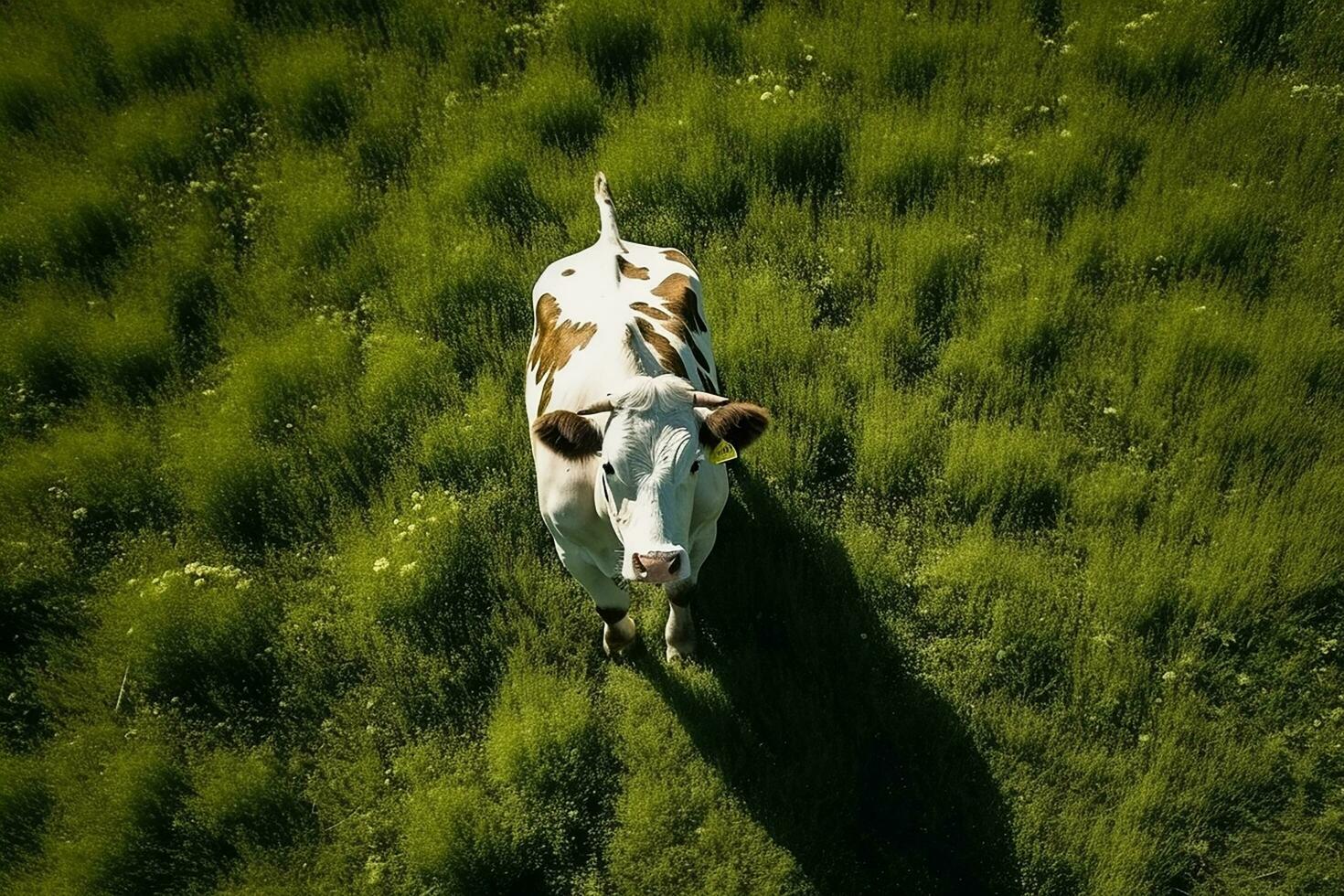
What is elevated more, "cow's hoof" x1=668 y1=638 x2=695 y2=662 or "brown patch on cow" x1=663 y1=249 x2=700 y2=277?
"brown patch on cow" x1=663 y1=249 x2=700 y2=277

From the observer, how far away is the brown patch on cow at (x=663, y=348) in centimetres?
444

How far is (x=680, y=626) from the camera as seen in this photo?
4.67 meters

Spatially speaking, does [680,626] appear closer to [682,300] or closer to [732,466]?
[732,466]

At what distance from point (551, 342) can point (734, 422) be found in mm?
1602

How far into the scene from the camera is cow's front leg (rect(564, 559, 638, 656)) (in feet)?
14.5

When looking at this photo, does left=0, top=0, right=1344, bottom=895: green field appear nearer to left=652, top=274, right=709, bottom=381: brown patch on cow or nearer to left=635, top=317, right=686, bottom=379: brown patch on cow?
left=652, top=274, right=709, bottom=381: brown patch on cow

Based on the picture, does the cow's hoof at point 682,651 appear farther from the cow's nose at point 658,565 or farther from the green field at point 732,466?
the cow's nose at point 658,565

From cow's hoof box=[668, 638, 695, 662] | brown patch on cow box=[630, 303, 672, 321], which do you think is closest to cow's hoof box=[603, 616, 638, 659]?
cow's hoof box=[668, 638, 695, 662]

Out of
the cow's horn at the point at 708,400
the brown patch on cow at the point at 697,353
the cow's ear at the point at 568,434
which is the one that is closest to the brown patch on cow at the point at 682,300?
the brown patch on cow at the point at 697,353

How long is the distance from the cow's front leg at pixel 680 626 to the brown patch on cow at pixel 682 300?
4.98ft

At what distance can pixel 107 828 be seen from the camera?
4324 millimetres

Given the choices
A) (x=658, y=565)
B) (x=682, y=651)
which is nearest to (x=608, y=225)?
(x=682, y=651)

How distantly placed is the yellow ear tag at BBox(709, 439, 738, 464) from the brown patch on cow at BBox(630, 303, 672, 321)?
1.27 m

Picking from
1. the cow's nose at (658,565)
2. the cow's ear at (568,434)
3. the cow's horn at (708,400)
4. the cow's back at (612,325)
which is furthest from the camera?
the cow's back at (612,325)
